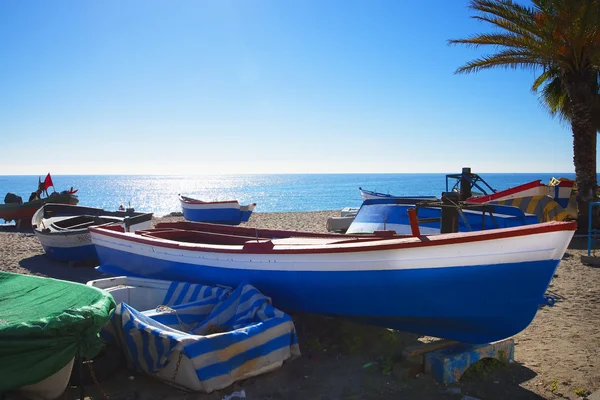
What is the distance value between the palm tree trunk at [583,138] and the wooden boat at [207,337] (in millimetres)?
11051

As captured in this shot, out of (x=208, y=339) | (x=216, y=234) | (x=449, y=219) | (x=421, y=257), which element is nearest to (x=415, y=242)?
(x=421, y=257)

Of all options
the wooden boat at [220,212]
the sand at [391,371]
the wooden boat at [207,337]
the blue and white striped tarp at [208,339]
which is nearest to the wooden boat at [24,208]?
the wooden boat at [220,212]

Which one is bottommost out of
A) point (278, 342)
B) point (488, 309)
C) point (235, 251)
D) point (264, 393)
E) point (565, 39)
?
point (264, 393)

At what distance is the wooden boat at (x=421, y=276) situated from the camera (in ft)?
15.2

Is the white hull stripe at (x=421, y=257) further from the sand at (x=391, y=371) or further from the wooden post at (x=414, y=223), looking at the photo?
the sand at (x=391, y=371)

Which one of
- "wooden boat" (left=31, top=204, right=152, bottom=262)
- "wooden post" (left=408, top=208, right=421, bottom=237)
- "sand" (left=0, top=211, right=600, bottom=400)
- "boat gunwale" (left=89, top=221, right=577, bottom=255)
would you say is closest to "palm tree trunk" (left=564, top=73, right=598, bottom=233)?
"sand" (left=0, top=211, right=600, bottom=400)

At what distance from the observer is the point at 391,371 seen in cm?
491

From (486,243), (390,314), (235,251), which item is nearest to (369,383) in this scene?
(390,314)

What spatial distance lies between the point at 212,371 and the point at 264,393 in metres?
0.56

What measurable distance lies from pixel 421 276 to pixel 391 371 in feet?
3.47

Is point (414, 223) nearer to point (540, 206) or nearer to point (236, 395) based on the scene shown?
point (236, 395)

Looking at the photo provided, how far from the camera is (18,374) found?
12.0 ft

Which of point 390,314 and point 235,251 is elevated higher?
point 235,251

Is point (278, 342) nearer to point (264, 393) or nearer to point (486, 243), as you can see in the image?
point (264, 393)
